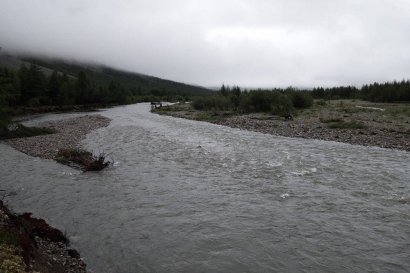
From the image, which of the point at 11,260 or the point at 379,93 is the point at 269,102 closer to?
the point at 379,93

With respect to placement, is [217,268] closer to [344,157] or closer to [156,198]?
[156,198]

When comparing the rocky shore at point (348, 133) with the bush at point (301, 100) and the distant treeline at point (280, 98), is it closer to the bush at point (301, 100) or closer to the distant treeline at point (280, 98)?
the distant treeline at point (280, 98)

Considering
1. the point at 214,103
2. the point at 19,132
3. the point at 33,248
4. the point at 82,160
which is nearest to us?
the point at 33,248

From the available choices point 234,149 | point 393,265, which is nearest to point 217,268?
point 393,265

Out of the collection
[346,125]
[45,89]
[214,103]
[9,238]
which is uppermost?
[45,89]

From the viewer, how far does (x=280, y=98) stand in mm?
78500

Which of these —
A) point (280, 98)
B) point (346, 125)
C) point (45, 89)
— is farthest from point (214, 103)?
point (346, 125)

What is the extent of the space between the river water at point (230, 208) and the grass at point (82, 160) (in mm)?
1086

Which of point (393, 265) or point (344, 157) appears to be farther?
point (344, 157)

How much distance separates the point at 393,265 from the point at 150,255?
8.69 m

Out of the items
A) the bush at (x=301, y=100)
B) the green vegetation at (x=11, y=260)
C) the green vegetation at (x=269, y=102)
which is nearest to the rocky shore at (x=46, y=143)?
the green vegetation at (x=11, y=260)

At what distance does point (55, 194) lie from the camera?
21219mm

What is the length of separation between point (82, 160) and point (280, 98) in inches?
2219

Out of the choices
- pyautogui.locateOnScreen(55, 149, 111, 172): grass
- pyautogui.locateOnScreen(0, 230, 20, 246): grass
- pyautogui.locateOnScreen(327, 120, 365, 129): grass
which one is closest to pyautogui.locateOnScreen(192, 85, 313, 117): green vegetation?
pyautogui.locateOnScreen(327, 120, 365, 129): grass
